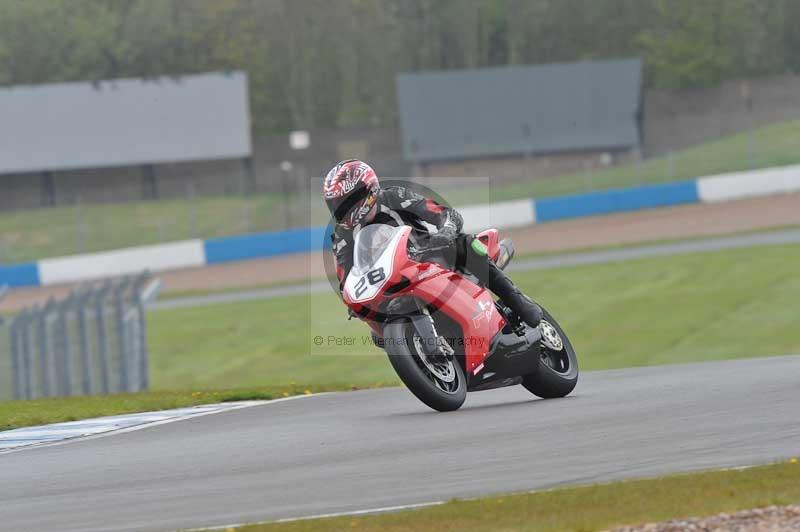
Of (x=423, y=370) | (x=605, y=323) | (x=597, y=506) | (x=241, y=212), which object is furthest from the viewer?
(x=241, y=212)

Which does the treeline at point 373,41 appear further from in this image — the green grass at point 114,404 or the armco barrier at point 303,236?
the green grass at point 114,404

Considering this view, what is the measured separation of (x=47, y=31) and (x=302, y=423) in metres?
55.3

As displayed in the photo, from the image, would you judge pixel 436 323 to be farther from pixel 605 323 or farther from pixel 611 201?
pixel 611 201

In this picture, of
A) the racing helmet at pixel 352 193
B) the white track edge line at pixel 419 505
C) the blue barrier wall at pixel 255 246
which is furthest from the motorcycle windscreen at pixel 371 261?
the blue barrier wall at pixel 255 246

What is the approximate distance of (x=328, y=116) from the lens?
236ft

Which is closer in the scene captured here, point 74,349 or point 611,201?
point 74,349

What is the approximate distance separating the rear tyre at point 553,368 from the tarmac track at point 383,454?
0.12 metres

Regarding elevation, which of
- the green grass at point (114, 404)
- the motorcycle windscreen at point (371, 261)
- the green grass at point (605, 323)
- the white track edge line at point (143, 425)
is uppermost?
the motorcycle windscreen at point (371, 261)

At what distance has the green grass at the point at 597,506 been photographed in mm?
6223

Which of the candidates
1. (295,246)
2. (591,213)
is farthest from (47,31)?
(591,213)

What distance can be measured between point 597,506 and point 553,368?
4.00m

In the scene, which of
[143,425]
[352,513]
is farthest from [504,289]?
[352,513]

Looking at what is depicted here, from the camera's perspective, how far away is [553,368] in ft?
34.2

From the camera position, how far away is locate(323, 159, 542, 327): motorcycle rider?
945 cm
